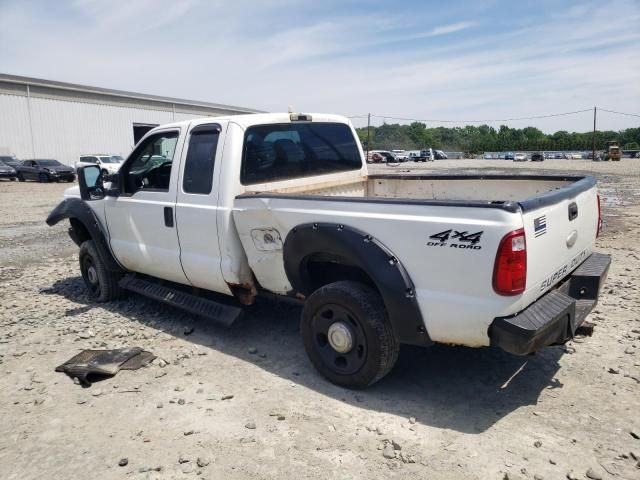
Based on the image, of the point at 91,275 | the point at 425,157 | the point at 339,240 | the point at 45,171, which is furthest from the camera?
the point at 425,157

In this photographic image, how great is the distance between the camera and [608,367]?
3977 mm

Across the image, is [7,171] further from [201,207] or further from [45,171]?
[201,207]

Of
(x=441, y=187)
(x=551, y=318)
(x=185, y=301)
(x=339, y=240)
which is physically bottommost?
(x=185, y=301)

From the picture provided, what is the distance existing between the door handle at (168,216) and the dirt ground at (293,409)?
1.10 meters

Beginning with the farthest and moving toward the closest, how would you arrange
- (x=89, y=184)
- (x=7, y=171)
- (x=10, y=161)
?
(x=10, y=161)
(x=7, y=171)
(x=89, y=184)

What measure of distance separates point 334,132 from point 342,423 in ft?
10.1

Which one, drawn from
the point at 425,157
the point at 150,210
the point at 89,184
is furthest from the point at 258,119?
the point at 425,157

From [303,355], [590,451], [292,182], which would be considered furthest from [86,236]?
[590,451]

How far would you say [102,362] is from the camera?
429cm

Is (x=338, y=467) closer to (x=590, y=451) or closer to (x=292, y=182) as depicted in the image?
(x=590, y=451)

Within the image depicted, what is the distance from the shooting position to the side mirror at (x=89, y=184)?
5453 mm

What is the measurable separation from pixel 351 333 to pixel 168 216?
7.10 feet

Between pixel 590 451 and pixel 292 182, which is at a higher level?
pixel 292 182

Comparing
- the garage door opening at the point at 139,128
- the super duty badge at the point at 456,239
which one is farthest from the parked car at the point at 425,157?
the super duty badge at the point at 456,239
